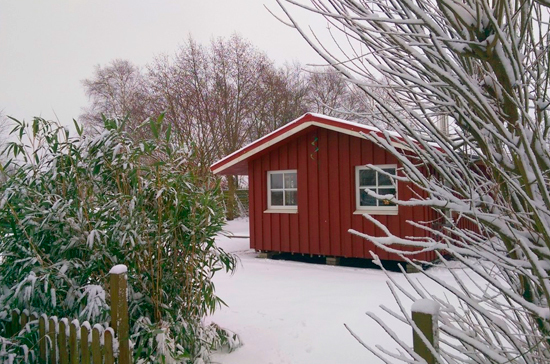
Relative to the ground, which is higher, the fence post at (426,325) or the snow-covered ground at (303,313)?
the fence post at (426,325)

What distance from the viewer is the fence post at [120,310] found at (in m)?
2.63

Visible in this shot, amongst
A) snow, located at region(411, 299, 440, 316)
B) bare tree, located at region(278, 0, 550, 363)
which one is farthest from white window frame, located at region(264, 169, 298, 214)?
snow, located at region(411, 299, 440, 316)

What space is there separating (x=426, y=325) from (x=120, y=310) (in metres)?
2.10

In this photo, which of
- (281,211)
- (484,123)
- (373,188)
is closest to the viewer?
(484,123)

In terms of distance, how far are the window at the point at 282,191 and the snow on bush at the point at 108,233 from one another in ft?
19.8

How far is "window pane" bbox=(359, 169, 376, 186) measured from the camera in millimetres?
8336

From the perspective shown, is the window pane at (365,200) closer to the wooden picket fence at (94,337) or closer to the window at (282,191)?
the window at (282,191)

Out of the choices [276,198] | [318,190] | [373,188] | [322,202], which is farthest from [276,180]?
[373,188]

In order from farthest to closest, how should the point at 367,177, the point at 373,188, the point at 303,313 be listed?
the point at 367,177, the point at 373,188, the point at 303,313

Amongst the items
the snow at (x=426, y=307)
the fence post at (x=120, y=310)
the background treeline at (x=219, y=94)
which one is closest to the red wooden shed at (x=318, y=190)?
the fence post at (x=120, y=310)

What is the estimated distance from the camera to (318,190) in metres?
8.91

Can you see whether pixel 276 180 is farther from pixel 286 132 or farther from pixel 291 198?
pixel 286 132

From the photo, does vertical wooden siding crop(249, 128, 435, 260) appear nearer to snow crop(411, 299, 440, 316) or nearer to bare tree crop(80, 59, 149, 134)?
snow crop(411, 299, 440, 316)

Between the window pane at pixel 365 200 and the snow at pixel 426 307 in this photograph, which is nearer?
the snow at pixel 426 307
